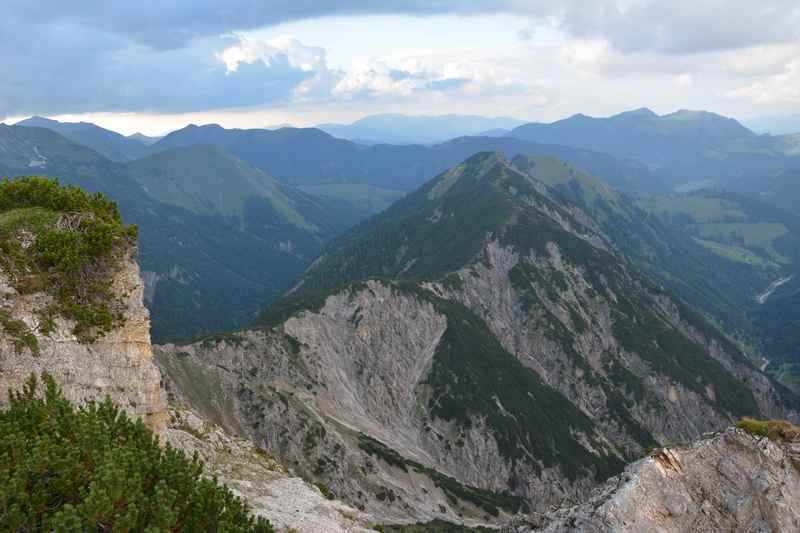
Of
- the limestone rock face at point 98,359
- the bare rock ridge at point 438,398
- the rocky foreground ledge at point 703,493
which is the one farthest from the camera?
the bare rock ridge at point 438,398

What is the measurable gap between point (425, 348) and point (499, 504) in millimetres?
50710

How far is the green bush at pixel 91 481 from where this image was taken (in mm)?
20094

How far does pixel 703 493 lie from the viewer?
35781 millimetres

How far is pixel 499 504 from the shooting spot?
11394 centimetres

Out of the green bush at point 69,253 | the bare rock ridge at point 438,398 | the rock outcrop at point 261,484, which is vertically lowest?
the bare rock ridge at point 438,398

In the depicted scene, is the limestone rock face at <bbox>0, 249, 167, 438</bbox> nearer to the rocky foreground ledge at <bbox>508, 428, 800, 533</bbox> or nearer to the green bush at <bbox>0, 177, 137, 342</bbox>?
the green bush at <bbox>0, 177, 137, 342</bbox>

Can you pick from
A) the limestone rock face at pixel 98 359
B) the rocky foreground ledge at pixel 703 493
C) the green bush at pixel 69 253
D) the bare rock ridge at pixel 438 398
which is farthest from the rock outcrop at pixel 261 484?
the bare rock ridge at pixel 438 398

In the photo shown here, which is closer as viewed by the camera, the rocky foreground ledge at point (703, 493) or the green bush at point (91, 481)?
the green bush at point (91, 481)

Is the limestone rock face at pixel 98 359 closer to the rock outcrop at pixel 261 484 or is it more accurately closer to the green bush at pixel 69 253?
the green bush at pixel 69 253

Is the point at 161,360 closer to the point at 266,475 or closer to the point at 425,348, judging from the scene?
the point at 266,475

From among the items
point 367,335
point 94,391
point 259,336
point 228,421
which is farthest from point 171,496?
point 367,335

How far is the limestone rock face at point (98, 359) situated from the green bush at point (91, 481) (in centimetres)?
353

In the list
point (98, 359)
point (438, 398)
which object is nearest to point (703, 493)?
point (98, 359)

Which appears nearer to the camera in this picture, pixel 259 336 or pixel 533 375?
pixel 259 336
